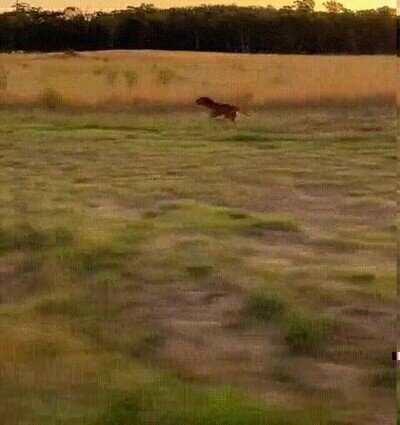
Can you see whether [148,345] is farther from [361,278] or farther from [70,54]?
[70,54]

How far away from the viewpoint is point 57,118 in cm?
180

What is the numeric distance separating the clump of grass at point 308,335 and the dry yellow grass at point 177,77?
1.52ft

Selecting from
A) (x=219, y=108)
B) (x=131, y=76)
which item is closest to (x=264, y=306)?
(x=219, y=108)

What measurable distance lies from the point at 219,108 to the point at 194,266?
0.34 meters

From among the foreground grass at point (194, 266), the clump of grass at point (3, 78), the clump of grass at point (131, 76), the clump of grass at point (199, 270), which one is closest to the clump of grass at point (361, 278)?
the foreground grass at point (194, 266)

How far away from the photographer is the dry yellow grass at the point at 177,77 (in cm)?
178

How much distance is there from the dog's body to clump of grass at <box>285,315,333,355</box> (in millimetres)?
450

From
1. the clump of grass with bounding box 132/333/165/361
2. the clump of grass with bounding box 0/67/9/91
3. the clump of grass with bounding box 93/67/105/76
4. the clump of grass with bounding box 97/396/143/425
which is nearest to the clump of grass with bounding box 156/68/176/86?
the clump of grass with bounding box 93/67/105/76

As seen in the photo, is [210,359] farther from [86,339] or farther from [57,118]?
[57,118]

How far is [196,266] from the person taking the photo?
1.64 m

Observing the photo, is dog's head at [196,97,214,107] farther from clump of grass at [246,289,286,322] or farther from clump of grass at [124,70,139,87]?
clump of grass at [246,289,286,322]

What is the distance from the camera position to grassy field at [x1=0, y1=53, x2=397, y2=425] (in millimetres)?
1516

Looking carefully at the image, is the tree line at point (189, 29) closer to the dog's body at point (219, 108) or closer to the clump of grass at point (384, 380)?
the dog's body at point (219, 108)

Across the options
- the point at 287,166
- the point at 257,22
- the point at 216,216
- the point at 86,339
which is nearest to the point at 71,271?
the point at 86,339
